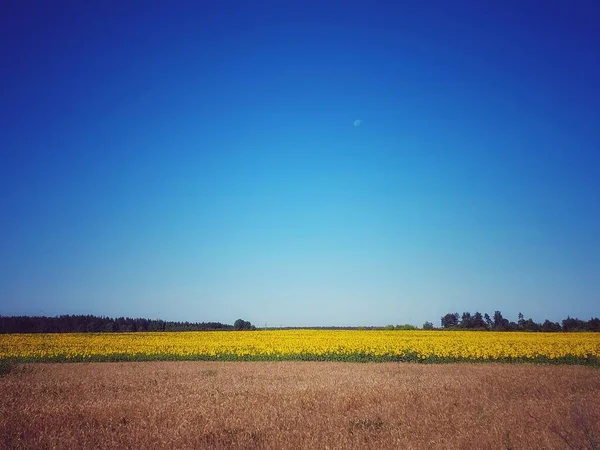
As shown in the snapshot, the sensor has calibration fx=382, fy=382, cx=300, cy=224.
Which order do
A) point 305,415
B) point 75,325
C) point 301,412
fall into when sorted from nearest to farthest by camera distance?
point 305,415 → point 301,412 → point 75,325

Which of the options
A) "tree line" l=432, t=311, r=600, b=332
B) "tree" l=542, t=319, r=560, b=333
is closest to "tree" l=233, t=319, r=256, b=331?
"tree line" l=432, t=311, r=600, b=332

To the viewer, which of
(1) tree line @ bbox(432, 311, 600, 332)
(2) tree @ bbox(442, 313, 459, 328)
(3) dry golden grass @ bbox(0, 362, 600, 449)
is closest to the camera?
(3) dry golden grass @ bbox(0, 362, 600, 449)

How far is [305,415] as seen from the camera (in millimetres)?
7578

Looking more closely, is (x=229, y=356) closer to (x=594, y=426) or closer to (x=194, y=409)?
(x=194, y=409)

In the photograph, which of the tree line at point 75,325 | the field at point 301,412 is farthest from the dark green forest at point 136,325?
the field at point 301,412

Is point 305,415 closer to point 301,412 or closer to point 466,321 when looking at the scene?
point 301,412

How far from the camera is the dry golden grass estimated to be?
5.96m

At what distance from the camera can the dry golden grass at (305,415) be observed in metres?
5.96

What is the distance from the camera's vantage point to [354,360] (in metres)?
23.1

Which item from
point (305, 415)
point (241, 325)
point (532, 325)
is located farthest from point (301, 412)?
point (241, 325)

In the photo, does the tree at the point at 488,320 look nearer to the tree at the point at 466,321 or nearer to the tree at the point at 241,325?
the tree at the point at 466,321

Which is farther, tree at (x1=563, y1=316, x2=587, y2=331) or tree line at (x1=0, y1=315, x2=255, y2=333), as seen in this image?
tree line at (x1=0, y1=315, x2=255, y2=333)

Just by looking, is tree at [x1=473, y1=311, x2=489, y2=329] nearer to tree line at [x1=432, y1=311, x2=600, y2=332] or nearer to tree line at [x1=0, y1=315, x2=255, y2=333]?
tree line at [x1=432, y1=311, x2=600, y2=332]

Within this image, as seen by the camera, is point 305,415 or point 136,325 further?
point 136,325
